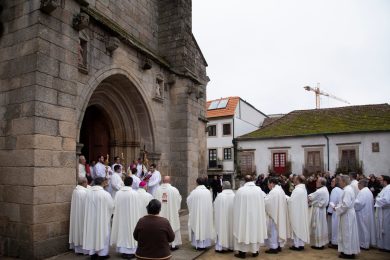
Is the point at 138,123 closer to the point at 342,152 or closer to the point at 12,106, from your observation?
the point at 12,106

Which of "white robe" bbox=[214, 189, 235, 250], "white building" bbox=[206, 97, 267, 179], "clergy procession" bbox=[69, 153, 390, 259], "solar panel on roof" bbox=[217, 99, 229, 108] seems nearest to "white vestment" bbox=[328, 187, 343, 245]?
"clergy procession" bbox=[69, 153, 390, 259]

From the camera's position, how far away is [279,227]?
24.0ft

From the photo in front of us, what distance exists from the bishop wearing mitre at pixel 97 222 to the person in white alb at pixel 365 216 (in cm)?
548

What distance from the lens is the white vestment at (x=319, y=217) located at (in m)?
7.68

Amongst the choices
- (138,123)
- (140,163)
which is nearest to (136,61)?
(138,123)

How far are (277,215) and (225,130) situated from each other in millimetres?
26465

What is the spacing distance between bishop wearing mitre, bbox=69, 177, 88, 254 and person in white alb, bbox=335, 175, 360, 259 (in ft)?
16.9

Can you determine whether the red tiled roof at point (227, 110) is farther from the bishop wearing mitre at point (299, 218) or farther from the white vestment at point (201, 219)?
the white vestment at point (201, 219)

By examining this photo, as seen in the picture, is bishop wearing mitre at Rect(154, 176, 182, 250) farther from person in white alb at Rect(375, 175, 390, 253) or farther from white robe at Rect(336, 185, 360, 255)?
person in white alb at Rect(375, 175, 390, 253)

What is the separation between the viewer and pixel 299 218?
7496 millimetres

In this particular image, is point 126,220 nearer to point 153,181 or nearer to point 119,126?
point 153,181

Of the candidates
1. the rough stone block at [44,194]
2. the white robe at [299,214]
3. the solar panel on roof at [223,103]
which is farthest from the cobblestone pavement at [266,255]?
the solar panel on roof at [223,103]

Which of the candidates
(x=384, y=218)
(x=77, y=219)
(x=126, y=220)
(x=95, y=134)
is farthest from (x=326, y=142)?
(x=77, y=219)

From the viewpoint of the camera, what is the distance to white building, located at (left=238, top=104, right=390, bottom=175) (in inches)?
986
